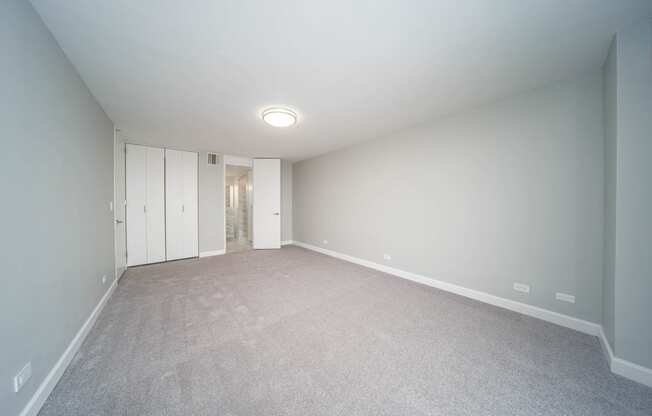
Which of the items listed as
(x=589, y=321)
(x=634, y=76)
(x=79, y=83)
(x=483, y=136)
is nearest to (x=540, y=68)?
(x=634, y=76)

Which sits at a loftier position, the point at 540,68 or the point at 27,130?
the point at 540,68

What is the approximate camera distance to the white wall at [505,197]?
2.16 m

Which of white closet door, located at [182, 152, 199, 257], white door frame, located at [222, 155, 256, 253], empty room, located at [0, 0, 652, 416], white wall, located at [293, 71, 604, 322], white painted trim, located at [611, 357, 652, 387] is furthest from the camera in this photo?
white door frame, located at [222, 155, 256, 253]

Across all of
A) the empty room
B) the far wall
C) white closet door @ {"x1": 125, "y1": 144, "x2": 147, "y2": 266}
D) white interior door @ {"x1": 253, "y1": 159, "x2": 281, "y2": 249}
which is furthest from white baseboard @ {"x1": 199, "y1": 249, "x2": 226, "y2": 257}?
the empty room

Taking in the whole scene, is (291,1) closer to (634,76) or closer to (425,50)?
(425,50)

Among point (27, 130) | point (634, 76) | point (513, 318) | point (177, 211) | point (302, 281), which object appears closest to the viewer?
point (27, 130)

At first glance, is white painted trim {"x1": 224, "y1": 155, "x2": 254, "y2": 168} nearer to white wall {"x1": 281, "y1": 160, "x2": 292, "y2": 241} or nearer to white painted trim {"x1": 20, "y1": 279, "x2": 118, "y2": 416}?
white wall {"x1": 281, "y1": 160, "x2": 292, "y2": 241}

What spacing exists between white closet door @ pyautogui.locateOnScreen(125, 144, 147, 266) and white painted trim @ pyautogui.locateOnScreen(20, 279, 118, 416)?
7.91 ft

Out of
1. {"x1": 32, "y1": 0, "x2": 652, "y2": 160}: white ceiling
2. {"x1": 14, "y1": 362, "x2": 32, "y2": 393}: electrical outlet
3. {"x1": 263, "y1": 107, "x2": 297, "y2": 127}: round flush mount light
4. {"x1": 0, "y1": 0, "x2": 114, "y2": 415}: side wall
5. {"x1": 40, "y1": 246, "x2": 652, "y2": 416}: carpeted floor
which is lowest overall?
{"x1": 40, "y1": 246, "x2": 652, "y2": 416}: carpeted floor

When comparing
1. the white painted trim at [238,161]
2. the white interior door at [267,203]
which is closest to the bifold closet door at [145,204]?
the white painted trim at [238,161]

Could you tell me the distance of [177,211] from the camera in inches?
→ 193

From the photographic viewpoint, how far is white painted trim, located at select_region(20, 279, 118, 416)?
1.28 m

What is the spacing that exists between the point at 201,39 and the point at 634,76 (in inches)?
131

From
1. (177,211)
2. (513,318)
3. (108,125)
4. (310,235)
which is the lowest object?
(513,318)
